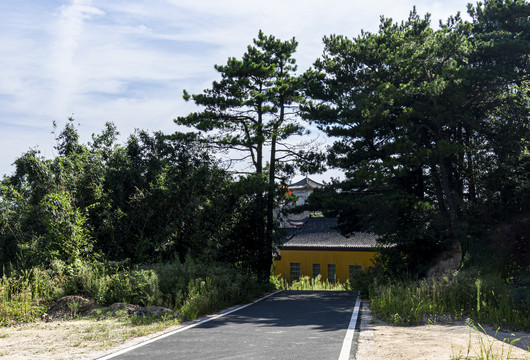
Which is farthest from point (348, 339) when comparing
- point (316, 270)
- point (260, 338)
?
point (316, 270)

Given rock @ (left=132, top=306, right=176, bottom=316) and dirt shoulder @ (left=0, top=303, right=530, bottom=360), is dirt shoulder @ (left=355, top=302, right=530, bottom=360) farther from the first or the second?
rock @ (left=132, top=306, right=176, bottom=316)

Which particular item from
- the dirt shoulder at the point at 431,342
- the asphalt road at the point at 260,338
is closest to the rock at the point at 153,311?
the asphalt road at the point at 260,338

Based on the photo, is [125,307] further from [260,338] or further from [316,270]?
[316,270]

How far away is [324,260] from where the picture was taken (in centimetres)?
3297

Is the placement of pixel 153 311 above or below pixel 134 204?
below

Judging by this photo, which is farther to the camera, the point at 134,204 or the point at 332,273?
the point at 332,273

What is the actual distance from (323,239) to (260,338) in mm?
26344

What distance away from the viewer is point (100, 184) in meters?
17.0

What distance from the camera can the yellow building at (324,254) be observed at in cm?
3175

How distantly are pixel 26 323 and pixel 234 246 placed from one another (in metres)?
10.8

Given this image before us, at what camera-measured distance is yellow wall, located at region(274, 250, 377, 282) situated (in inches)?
1246

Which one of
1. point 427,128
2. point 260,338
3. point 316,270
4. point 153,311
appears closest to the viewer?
point 260,338

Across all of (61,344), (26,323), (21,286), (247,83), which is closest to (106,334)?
(61,344)

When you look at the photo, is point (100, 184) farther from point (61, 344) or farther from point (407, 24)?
point (407, 24)
